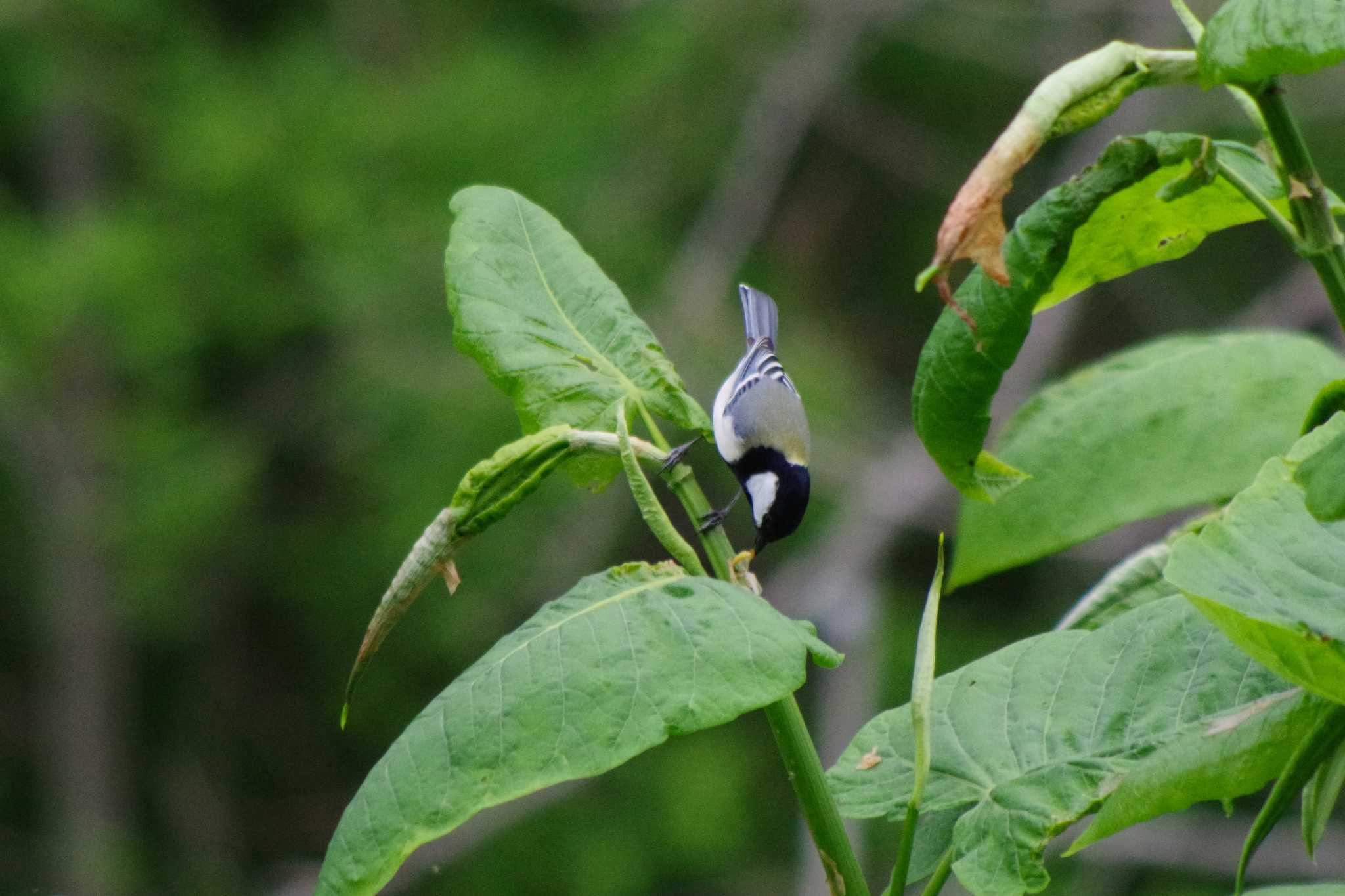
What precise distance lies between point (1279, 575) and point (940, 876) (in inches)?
8.4

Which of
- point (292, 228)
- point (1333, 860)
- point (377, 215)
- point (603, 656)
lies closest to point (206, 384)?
point (292, 228)

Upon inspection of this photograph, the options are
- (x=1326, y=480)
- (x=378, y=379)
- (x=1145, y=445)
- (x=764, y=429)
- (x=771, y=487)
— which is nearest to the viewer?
(x=1326, y=480)

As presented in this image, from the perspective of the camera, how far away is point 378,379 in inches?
278

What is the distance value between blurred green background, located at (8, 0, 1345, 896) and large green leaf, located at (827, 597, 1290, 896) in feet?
17.3

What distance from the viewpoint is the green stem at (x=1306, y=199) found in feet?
2.11

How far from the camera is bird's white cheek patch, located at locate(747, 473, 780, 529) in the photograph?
1.97 m

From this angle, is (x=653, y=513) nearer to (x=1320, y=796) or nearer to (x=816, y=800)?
(x=816, y=800)

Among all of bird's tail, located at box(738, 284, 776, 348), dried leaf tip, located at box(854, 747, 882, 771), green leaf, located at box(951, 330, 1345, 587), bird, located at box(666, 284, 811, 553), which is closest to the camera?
dried leaf tip, located at box(854, 747, 882, 771)

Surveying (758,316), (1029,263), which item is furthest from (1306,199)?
(758,316)

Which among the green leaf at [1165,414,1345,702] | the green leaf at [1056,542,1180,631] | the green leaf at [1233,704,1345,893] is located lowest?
the green leaf at [1233,704,1345,893]

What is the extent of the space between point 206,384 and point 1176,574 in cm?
825

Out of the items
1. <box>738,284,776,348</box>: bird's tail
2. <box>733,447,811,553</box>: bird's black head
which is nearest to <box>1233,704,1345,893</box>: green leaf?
<box>733,447,811,553</box>: bird's black head

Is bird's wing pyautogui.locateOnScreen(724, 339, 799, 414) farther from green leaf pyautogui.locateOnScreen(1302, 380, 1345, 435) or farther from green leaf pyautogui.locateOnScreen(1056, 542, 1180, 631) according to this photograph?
green leaf pyautogui.locateOnScreen(1302, 380, 1345, 435)

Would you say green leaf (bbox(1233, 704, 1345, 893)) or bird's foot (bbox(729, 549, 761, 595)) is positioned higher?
bird's foot (bbox(729, 549, 761, 595))
